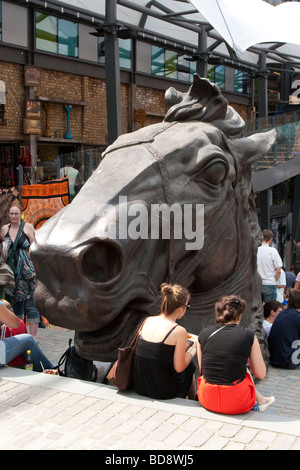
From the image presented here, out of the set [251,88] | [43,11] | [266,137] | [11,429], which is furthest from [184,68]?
[11,429]

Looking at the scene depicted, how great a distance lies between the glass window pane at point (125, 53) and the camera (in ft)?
82.4

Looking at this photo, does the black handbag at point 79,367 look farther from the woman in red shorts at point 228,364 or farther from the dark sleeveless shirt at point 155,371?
the woman in red shorts at point 228,364

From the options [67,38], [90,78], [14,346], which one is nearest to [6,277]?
[14,346]

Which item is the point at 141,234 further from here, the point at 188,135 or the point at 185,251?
the point at 188,135

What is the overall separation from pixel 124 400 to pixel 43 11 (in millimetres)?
19413

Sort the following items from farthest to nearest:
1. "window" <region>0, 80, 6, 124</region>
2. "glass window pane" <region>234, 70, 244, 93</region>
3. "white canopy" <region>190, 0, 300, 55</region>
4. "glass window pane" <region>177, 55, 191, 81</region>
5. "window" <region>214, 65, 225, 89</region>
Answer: "glass window pane" <region>234, 70, 244, 93</region>
"window" <region>214, 65, 225, 89</region>
"glass window pane" <region>177, 55, 191, 81</region>
"window" <region>0, 80, 6, 124</region>
"white canopy" <region>190, 0, 300, 55</region>

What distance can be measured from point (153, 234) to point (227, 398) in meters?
1.16

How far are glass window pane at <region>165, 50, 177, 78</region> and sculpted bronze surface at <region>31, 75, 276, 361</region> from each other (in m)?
23.7

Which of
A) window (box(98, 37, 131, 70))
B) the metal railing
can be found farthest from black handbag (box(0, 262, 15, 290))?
window (box(98, 37, 131, 70))

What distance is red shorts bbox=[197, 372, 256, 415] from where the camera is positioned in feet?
12.3

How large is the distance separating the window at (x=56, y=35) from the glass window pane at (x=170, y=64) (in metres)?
5.78

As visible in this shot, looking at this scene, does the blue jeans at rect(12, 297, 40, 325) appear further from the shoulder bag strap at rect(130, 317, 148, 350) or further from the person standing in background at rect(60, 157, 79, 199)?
the shoulder bag strap at rect(130, 317, 148, 350)

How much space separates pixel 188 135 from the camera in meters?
4.40

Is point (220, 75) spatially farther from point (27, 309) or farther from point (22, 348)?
point (22, 348)
